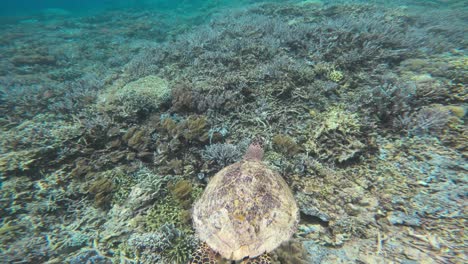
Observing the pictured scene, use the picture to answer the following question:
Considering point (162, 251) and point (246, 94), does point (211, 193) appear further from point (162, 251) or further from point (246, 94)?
point (246, 94)

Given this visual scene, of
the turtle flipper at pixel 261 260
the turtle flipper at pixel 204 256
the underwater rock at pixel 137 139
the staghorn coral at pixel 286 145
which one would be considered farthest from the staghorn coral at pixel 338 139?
the underwater rock at pixel 137 139

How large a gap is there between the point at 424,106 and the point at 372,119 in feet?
3.40

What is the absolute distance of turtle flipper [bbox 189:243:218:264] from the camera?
2316 millimetres

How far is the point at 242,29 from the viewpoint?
25.8ft

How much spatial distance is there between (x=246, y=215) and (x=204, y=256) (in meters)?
0.76

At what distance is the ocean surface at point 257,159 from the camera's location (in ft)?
7.84

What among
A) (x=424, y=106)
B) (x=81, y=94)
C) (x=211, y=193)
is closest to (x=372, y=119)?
(x=424, y=106)

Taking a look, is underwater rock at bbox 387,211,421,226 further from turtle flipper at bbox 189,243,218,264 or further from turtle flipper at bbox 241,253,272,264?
turtle flipper at bbox 189,243,218,264

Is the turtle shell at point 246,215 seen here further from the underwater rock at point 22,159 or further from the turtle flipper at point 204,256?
the underwater rock at point 22,159

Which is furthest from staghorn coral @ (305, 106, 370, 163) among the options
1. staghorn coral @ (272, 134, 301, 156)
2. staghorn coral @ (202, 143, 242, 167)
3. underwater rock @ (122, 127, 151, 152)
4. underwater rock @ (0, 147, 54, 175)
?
underwater rock @ (0, 147, 54, 175)

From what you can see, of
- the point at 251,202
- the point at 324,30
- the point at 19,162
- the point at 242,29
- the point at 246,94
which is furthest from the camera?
the point at 242,29

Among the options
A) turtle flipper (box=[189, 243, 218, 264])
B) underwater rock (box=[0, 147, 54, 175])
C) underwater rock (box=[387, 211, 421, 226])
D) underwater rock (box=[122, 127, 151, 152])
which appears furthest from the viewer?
underwater rock (box=[122, 127, 151, 152])

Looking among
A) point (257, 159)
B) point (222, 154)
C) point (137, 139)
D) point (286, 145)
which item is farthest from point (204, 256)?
point (137, 139)

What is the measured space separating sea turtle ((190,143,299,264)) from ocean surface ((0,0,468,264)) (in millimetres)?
16
